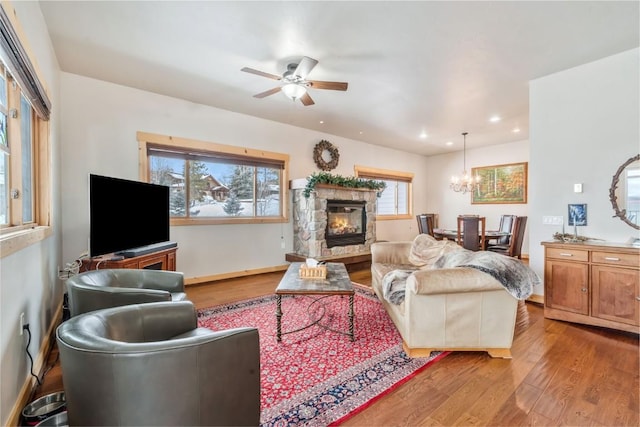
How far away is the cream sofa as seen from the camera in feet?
6.98

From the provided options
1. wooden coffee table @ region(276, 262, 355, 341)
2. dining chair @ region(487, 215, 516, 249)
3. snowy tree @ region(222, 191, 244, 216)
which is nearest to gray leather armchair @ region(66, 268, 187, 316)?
wooden coffee table @ region(276, 262, 355, 341)

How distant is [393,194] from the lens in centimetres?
762

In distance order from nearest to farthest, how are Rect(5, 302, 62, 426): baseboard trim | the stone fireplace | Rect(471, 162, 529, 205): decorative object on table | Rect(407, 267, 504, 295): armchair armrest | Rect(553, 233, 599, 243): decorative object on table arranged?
Rect(5, 302, 62, 426): baseboard trim
Rect(407, 267, 504, 295): armchair armrest
Rect(553, 233, 599, 243): decorative object on table
the stone fireplace
Rect(471, 162, 529, 205): decorative object on table

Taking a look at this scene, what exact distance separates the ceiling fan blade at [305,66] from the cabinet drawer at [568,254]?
3115 millimetres

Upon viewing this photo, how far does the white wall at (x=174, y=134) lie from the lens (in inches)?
137

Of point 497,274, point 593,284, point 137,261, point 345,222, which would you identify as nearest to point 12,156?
point 137,261

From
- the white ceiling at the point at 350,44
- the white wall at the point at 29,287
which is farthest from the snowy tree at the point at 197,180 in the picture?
the white wall at the point at 29,287

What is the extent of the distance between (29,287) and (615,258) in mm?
4690

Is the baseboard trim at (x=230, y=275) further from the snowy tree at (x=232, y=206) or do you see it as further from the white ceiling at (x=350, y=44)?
the white ceiling at (x=350, y=44)

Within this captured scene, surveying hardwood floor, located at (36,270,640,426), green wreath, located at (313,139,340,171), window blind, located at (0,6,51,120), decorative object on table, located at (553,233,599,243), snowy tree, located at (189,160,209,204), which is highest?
green wreath, located at (313,139,340,171)

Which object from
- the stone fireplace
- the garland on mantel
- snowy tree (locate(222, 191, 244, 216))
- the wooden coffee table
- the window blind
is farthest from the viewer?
the stone fireplace

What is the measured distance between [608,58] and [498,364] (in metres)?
3.32

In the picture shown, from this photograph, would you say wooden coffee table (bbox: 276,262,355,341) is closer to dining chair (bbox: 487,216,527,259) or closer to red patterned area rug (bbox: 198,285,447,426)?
red patterned area rug (bbox: 198,285,447,426)

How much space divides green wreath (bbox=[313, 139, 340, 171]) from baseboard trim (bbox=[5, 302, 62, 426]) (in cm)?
446
